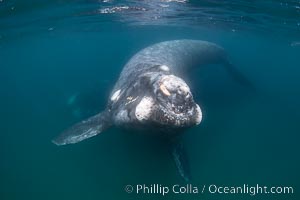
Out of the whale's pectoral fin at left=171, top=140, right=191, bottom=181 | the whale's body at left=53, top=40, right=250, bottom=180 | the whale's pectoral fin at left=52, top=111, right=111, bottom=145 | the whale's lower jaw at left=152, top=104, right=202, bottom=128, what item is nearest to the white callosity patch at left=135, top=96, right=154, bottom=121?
the whale's body at left=53, top=40, right=250, bottom=180

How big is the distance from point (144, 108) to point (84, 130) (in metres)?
3.58

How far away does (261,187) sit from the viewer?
11.7m

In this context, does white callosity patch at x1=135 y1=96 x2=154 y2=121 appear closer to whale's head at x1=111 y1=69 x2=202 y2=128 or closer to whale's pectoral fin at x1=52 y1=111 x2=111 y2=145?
whale's head at x1=111 y1=69 x2=202 y2=128

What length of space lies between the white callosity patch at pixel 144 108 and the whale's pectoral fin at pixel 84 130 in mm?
2815

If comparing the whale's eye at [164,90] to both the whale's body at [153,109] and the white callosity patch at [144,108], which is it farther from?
the white callosity patch at [144,108]

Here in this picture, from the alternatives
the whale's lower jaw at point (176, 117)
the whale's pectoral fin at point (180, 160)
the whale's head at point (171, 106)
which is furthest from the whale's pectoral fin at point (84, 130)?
the whale's lower jaw at point (176, 117)

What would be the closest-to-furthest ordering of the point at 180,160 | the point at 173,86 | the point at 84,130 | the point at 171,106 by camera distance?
the point at 171,106 < the point at 173,86 < the point at 180,160 < the point at 84,130

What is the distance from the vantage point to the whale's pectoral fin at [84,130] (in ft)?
28.5

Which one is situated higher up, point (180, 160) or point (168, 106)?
point (168, 106)

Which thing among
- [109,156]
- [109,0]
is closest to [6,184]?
[109,156]

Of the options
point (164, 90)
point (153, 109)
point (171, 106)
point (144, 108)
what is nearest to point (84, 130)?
point (144, 108)

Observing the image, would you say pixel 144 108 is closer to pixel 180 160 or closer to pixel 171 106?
pixel 171 106

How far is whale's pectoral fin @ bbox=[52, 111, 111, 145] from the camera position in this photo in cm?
867

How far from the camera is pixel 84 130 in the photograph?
9000mm
